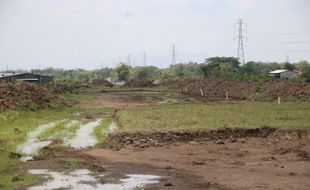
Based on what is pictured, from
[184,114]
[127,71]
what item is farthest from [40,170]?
[127,71]

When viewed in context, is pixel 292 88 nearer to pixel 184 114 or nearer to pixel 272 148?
pixel 184 114

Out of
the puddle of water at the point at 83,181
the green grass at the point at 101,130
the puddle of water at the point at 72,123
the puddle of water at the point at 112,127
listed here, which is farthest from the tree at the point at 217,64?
the puddle of water at the point at 83,181

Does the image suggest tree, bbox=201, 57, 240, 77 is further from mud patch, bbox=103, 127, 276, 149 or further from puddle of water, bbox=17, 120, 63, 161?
mud patch, bbox=103, 127, 276, 149

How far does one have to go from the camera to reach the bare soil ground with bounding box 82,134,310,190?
598 inches

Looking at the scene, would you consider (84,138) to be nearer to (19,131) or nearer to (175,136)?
(19,131)

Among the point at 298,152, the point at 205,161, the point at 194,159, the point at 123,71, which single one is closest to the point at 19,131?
the point at 194,159

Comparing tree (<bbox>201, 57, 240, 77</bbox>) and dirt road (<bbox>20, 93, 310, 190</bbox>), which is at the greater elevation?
tree (<bbox>201, 57, 240, 77</bbox>)

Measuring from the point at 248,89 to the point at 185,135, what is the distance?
43.0m

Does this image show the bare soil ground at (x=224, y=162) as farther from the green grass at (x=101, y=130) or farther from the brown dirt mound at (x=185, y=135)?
the green grass at (x=101, y=130)

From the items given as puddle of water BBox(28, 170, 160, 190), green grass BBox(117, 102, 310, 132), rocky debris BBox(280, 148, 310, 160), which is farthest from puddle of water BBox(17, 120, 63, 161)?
rocky debris BBox(280, 148, 310, 160)

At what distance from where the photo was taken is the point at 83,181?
631 inches

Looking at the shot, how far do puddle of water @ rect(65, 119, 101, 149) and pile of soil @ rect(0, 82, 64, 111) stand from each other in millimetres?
9632

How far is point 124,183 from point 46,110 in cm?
3047

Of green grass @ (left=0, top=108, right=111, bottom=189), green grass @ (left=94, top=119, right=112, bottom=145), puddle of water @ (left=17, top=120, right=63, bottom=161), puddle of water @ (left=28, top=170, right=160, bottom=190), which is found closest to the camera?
puddle of water @ (left=28, top=170, right=160, bottom=190)
